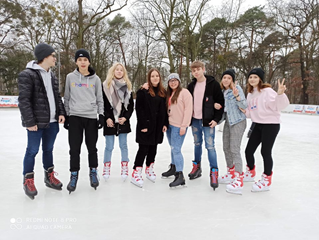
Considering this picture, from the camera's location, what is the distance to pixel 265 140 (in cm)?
272

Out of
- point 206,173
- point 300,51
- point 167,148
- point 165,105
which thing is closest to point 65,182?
point 165,105

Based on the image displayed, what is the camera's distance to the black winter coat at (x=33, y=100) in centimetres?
232

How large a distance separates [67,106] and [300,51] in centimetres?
2480

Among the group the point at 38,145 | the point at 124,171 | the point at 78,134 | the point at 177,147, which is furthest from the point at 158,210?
the point at 38,145

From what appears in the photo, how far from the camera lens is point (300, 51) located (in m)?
22.0

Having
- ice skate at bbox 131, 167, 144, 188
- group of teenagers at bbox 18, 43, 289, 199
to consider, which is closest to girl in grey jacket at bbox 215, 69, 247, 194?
group of teenagers at bbox 18, 43, 289, 199

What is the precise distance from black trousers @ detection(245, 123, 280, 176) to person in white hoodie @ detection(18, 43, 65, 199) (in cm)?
225

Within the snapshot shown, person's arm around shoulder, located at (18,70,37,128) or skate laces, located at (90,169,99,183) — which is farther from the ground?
person's arm around shoulder, located at (18,70,37,128)

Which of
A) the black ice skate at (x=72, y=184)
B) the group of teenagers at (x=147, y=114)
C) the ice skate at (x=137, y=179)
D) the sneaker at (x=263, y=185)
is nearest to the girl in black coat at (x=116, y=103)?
the group of teenagers at (x=147, y=114)

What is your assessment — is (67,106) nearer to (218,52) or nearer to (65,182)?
(65,182)

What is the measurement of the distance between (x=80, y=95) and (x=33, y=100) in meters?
0.47

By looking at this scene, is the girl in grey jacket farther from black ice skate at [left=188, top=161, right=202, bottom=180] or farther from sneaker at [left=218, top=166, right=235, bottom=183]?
black ice skate at [left=188, top=161, right=202, bottom=180]

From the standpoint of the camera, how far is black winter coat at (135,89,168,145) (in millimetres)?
2889

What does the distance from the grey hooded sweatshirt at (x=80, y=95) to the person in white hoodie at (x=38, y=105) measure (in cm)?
12
